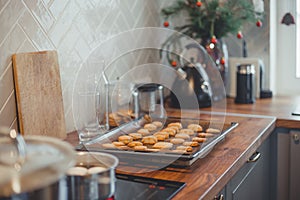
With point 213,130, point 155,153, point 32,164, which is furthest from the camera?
point 213,130

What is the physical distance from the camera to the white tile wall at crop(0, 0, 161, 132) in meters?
1.61

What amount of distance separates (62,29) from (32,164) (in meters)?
1.19

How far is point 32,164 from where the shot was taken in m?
0.76

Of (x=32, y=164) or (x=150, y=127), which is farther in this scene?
(x=150, y=127)

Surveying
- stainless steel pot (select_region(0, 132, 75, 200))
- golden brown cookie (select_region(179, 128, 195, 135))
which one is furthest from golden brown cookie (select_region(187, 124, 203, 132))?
stainless steel pot (select_region(0, 132, 75, 200))

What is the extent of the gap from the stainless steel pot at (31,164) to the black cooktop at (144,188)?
1.26ft

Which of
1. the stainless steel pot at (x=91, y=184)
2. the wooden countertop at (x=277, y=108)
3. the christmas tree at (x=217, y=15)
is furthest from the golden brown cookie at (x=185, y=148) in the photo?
the christmas tree at (x=217, y=15)

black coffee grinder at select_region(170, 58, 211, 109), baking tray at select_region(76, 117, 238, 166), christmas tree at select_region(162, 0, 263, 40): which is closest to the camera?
baking tray at select_region(76, 117, 238, 166)

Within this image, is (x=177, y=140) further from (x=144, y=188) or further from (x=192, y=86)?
(x=192, y=86)

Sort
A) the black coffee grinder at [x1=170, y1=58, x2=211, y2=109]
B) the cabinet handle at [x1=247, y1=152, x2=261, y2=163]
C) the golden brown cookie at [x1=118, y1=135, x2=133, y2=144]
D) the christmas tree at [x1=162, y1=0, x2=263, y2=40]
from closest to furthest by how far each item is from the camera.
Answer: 1. the golden brown cookie at [x1=118, y1=135, x2=133, y2=144]
2. the cabinet handle at [x1=247, y1=152, x2=261, y2=163]
3. the black coffee grinder at [x1=170, y1=58, x2=211, y2=109]
4. the christmas tree at [x1=162, y1=0, x2=263, y2=40]

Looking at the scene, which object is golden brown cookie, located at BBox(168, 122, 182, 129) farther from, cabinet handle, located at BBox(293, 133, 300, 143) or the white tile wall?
cabinet handle, located at BBox(293, 133, 300, 143)

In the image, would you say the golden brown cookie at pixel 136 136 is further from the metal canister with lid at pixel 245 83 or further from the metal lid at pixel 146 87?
the metal canister with lid at pixel 245 83

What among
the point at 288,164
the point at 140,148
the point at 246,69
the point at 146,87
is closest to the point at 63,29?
the point at 146,87

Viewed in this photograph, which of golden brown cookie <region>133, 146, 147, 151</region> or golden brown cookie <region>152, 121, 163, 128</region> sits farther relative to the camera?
golden brown cookie <region>152, 121, 163, 128</region>
